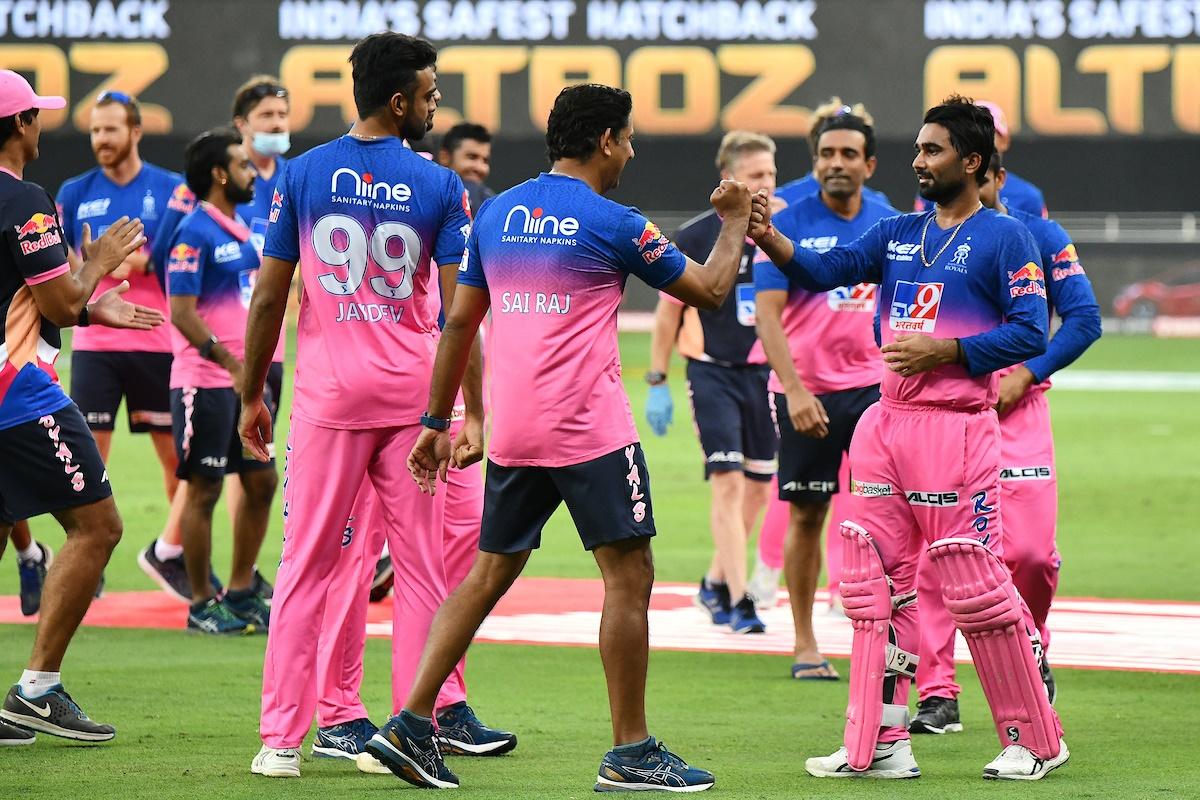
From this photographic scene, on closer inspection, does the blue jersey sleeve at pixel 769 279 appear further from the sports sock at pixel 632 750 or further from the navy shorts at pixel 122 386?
the navy shorts at pixel 122 386

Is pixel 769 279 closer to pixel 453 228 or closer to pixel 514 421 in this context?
pixel 453 228

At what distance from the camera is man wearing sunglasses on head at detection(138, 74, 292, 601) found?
9.65 meters

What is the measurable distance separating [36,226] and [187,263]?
2780 mm

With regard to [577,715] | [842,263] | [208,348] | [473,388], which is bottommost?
[577,715]

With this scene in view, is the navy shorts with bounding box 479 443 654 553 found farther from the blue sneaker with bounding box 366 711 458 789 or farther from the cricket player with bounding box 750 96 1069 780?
the cricket player with bounding box 750 96 1069 780

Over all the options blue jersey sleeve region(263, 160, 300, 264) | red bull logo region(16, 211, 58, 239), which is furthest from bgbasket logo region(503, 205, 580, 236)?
red bull logo region(16, 211, 58, 239)

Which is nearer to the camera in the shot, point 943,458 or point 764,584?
point 943,458

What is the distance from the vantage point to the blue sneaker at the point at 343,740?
6.38m

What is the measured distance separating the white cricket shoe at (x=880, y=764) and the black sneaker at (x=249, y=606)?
12.5ft

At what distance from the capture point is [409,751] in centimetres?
581

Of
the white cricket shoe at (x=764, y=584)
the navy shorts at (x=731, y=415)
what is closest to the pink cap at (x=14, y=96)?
the navy shorts at (x=731, y=415)

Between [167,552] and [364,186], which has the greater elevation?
[364,186]

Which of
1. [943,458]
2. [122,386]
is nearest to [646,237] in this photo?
[943,458]

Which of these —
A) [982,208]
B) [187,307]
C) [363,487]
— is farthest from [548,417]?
[187,307]
